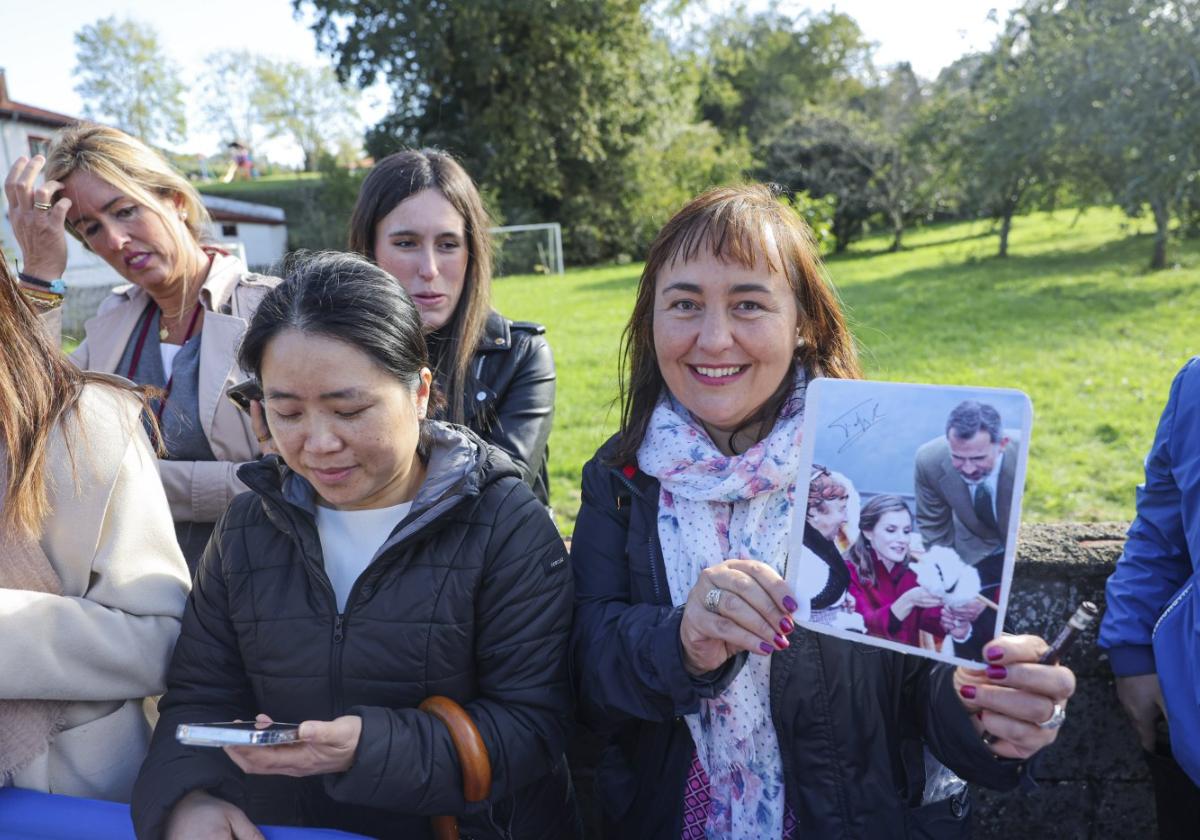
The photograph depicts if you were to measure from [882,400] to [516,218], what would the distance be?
25.2 meters

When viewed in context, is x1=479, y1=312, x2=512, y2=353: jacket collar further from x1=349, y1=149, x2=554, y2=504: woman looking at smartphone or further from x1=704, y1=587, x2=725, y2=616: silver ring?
x1=704, y1=587, x2=725, y2=616: silver ring

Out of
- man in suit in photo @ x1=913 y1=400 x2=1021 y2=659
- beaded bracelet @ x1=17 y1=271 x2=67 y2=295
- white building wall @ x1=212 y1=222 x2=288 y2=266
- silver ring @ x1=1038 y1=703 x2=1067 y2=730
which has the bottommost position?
silver ring @ x1=1038 y1=703 x2=1067 y2=730

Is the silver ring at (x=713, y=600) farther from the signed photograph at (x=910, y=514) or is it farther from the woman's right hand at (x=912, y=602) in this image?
the woman's right hand at (x=912, y=602)

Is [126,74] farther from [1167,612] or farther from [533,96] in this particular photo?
[1167,612]

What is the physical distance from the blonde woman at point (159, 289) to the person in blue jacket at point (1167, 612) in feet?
7.70

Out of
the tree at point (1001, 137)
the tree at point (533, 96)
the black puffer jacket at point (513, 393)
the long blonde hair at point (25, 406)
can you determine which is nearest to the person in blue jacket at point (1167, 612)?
the black puffer jacket at point (513, 393)

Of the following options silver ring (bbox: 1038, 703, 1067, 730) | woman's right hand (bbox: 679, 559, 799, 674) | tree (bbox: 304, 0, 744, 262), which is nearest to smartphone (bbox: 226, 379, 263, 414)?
woman's right hand (bbox: 679, 559, 799, 674)

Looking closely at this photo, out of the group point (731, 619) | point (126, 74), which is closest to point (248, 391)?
point (731, 619)

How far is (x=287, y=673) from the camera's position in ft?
6.12

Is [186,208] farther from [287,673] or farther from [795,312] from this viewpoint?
[795,312]

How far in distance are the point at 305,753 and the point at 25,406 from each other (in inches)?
37.6

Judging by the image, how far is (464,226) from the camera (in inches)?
118

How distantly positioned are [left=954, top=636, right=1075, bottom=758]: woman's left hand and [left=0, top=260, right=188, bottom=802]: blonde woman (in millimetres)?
1638

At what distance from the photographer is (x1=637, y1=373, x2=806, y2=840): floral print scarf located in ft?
6.19
